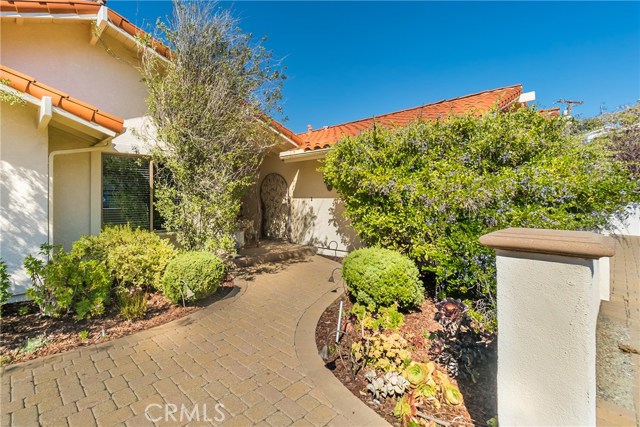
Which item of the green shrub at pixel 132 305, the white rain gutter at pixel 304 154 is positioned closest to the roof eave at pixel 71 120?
the green shrub at pixel 132 305

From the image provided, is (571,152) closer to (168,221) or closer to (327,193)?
(327,193)

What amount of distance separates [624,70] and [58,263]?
56.3 ft

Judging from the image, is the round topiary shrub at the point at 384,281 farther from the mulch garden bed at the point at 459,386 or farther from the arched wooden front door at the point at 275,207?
the arched wooden front door at the point at 275,207

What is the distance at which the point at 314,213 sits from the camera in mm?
11195

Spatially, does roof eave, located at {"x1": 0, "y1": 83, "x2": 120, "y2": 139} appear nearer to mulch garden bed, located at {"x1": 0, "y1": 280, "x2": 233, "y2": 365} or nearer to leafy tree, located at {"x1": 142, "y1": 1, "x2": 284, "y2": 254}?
leafy tree, located at {"x1": 142, "y1": 1, "x2": 284, "y2": 254}

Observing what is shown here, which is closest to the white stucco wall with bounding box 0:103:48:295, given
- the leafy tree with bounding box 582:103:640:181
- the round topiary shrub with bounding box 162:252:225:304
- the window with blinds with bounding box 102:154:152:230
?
the window with blinds with bounding box 102:154:152:230

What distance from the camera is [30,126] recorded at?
5852mm

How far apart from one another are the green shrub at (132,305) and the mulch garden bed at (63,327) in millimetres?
101

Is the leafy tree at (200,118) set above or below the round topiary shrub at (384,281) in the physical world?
above

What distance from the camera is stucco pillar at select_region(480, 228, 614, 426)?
75.5 inches

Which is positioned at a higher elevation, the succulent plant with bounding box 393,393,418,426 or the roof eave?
the roof eave

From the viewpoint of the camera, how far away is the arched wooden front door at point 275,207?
12.5 metres

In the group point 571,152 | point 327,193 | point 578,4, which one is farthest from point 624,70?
point 327,193

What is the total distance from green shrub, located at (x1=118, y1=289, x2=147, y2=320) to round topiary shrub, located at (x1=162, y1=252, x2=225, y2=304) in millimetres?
459
